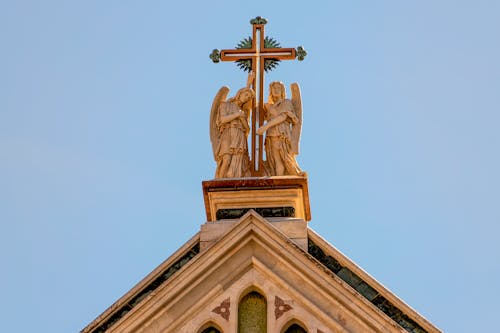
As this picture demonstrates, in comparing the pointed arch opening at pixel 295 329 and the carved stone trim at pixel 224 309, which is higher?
the carved stone trim at pixel 224 309

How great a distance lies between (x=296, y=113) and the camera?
2367 cm

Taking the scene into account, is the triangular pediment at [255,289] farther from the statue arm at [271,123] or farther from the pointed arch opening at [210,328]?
the statue arm at [271,123]

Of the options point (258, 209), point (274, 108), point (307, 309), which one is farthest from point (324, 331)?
point (274, 108)

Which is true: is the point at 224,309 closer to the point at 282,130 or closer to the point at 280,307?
the point at 280,307

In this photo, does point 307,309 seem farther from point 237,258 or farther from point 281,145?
point 281,145

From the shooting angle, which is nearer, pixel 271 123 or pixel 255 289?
pixel 255 289

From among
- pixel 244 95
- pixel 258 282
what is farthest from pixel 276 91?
pixel 258 282

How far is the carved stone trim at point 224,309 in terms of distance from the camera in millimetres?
21064

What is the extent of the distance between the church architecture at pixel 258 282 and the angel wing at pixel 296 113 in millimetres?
416

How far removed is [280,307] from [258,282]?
45 centimetres

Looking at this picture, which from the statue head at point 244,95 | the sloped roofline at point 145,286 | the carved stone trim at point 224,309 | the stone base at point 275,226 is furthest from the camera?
the statue head at point 244,95

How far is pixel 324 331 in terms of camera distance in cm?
2081

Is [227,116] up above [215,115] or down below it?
below

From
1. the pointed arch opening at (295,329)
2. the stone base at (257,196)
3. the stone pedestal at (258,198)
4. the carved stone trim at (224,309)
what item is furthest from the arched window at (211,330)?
the stone base at (257,196)
